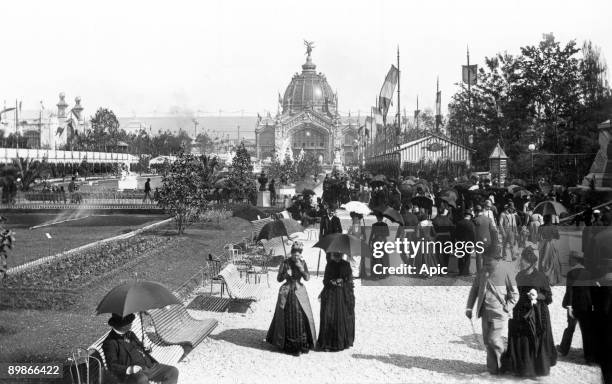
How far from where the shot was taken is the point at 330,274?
836cm

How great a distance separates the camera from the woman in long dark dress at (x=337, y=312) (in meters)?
8.21

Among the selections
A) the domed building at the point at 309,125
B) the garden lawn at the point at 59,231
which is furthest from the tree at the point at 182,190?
the domed building at the point at 309,125

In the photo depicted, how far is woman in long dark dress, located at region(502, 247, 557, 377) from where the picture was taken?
710 cm

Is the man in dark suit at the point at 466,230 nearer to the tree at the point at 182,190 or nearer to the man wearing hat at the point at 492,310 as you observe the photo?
the man wearing hat at the point at 492,310

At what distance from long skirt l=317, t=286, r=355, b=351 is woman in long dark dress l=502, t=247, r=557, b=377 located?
1989mm

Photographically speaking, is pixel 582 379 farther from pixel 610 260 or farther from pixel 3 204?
pixel 3 204

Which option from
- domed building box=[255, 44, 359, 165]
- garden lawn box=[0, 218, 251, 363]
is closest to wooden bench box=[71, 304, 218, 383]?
garden lawn box=[0, 218, 251, 363]

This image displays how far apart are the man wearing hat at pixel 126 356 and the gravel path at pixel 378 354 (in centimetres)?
128

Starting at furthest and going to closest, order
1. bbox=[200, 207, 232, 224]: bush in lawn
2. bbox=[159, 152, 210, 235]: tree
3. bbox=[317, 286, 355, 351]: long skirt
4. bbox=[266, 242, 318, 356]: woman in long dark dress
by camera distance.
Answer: bbox=[200, 207, 232, 224]: bush in lawn
bbox=[159, 152, 210, 235]: tree
bbox=[317, 286, 355, 351]: long skirt
bbox=[266, 242, 318, 356]: woman in long dark dress

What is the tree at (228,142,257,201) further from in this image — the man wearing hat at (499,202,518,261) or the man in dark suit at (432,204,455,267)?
the man in dark suit at (432,204,455,267)

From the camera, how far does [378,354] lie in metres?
8.09

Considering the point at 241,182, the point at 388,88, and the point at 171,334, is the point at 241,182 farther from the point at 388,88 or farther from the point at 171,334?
the point at 171,334

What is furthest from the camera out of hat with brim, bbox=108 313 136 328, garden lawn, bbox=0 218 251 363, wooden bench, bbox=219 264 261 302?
wooden bench, bbox=219 264 261 302

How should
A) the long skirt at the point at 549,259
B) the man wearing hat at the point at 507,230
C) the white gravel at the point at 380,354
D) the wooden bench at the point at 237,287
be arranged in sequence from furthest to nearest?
the man wearing hat at the point at 507,230 → the long skirt at the point at 549,259 → the wooden bench at the point at 237,287 → the white gravel at the point at 380,354
